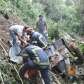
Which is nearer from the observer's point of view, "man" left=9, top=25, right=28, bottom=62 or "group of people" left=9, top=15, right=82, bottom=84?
"group of people" left=9, top=15, right=82, bottom=84

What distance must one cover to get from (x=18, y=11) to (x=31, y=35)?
393 inches

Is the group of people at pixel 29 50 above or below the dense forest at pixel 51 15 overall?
above

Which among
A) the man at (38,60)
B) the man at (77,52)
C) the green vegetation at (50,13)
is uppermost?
the man at (38,60)

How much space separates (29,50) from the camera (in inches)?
373

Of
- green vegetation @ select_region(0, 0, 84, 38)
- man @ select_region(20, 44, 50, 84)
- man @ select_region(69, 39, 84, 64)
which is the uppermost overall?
man @ select_region(20, 44, 50, 84)

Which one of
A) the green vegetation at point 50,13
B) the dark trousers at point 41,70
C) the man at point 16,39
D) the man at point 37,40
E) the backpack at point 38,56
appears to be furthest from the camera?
the green vegetation at point 50,13

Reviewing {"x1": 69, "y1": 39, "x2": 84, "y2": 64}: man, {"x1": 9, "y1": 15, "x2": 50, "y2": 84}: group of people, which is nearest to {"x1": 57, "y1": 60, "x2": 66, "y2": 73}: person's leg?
{"x1": 69, "y1": 39, "x2": 84, "y2": 64}: man

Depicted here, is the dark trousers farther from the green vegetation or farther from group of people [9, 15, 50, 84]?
the green vegetation

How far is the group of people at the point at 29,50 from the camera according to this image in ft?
31.0

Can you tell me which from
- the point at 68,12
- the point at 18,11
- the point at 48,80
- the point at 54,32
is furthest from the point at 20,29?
the point at 68,12

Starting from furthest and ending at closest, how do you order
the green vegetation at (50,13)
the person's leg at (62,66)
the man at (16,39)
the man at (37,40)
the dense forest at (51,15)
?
the green vegetation at (50,13), the dense forest at (51,15), the person's leg at (62,66), the man at (16,39), the man at (37,40)

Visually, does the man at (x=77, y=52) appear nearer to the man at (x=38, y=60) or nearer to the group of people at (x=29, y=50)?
the group of people at (x=29, y=50)

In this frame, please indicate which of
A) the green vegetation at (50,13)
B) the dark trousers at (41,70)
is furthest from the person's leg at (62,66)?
the green vegetation at (50,13)

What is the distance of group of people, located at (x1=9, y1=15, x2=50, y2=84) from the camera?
944cm
